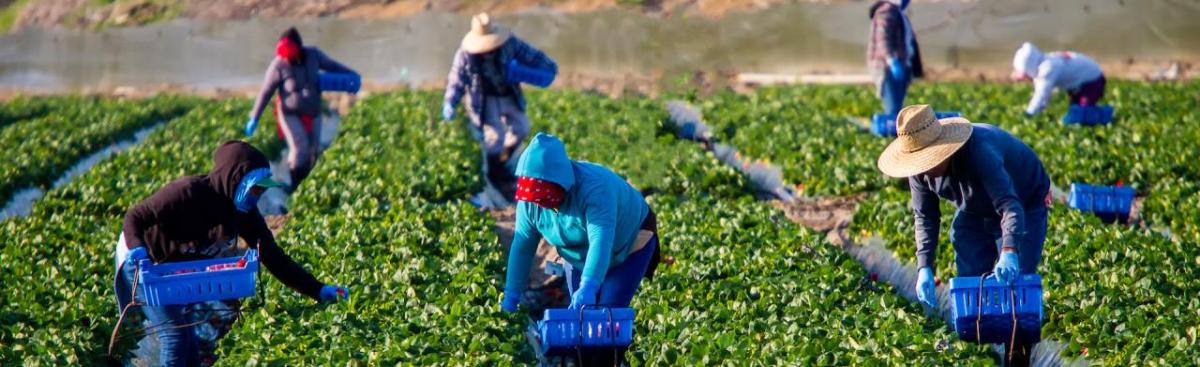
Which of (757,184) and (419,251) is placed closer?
(419,251)

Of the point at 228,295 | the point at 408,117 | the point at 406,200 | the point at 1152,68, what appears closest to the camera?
the point at 228,295

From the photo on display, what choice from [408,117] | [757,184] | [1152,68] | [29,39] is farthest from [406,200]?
[29,39]

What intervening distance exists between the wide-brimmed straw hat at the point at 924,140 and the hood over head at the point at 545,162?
63.6 inches

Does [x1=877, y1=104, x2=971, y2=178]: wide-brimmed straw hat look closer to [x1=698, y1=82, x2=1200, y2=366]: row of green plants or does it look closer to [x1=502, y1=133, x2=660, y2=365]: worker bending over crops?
[x1=502, y1=133, x2=660, y2=365]: worker bending over crops

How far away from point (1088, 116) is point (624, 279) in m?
8.24

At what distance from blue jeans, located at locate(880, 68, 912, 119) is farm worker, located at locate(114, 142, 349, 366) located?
7818 mm

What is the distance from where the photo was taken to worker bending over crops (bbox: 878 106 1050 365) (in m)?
6.82

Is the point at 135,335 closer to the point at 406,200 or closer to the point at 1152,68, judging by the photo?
the point at 406,200

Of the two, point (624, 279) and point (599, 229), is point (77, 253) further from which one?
point (599, 229)

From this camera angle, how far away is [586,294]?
6934 millimetres

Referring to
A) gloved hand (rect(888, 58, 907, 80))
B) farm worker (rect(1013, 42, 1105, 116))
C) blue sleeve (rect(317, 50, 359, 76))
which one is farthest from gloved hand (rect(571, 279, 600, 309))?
gloved hand (rect(888, 58, 907, 80))

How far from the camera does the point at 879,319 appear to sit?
7.89 m

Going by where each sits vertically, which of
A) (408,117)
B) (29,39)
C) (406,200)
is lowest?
(29,39)

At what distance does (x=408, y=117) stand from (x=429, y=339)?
912 cm
